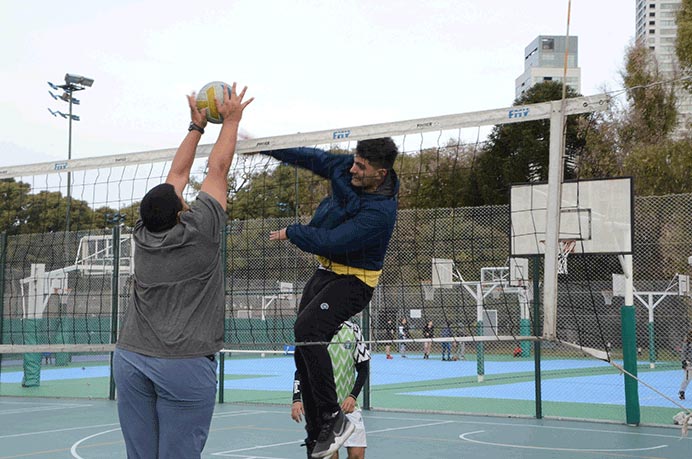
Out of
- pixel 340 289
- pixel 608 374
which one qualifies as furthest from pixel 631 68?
pixel 340 289

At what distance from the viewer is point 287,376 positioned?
22594 mm

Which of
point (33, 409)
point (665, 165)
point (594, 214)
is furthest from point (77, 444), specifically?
point (665, 165)

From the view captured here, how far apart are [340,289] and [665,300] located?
63.0 feet

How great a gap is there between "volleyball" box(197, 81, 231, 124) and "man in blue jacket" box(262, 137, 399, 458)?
2.60 feet

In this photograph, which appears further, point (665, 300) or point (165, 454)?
point (665, 300)

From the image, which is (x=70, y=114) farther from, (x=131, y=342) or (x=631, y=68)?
(x=131, y=342)

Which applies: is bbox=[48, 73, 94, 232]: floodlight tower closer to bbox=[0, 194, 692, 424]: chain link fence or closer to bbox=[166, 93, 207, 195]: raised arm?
bbox=[0, 194, 692, 424]: chain link fence

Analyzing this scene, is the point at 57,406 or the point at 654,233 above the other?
the point at 654,233

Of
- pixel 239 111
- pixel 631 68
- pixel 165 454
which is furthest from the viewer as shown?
pixel 631 68

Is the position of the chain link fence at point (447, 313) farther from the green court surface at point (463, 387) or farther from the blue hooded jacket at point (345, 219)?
the blue hooded jacket at point (345, 219)

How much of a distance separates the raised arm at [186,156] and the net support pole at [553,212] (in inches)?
94.9

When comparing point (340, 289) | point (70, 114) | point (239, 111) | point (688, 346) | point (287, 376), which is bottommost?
point (287, 376)

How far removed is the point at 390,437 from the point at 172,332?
7.50 metres

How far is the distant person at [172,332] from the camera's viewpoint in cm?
373
